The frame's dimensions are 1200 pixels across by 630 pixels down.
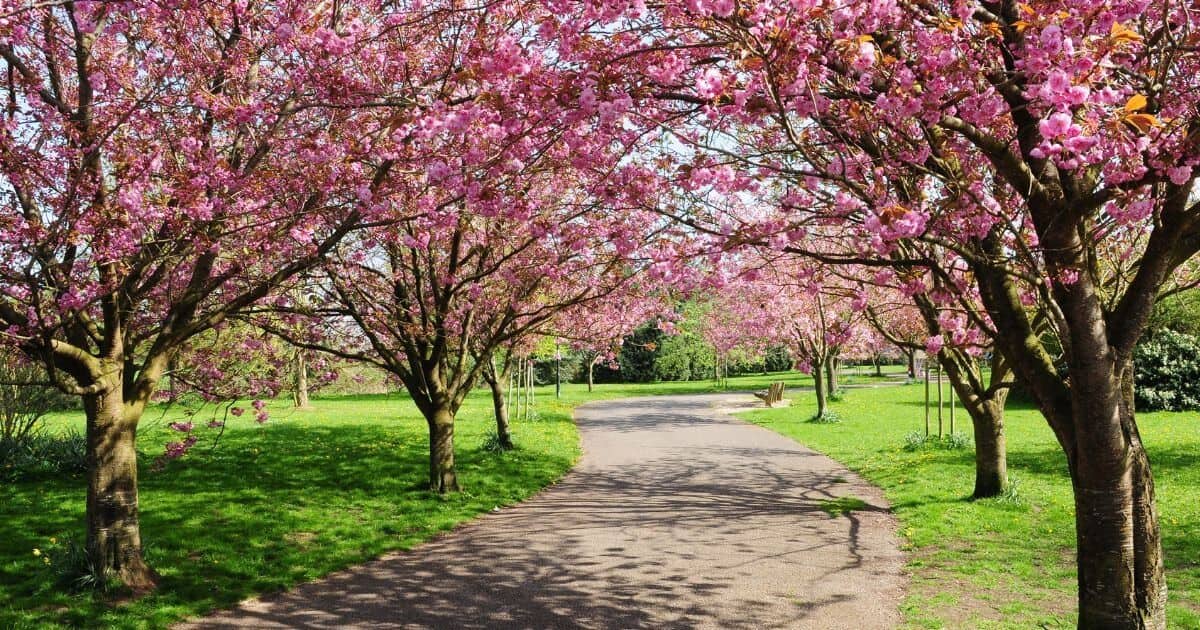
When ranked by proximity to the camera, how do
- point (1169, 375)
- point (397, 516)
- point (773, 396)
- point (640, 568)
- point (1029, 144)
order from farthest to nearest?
point (773, 396) < point (1169, 375) < point (397, 516) < point (640, 568) < point (1029, 144)

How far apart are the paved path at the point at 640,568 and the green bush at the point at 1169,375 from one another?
617 inches

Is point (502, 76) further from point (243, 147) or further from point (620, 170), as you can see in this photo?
point (243, 147)

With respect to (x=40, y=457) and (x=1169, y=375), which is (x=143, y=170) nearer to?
(x=40, y=457)

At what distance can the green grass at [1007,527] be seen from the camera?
640 centimetres

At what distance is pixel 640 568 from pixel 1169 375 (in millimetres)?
22774

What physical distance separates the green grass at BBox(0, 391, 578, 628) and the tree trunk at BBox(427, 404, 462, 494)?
0.28m

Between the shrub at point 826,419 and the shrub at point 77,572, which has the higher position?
the shrub at point 77,572

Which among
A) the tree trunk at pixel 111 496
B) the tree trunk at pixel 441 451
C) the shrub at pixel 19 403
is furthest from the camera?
the shrub at pixel 19 403

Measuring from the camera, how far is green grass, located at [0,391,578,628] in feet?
23.0

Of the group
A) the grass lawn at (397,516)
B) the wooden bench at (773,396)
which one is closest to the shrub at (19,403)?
the grass lawn at (397,516)

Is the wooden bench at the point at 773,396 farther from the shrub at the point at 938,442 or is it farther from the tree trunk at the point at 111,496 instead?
the tree trunk at the point at 111,496

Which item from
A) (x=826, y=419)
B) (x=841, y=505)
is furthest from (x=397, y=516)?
(x=826, y=419)

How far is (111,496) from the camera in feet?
23.2

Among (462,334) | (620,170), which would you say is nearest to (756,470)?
(462,334)
